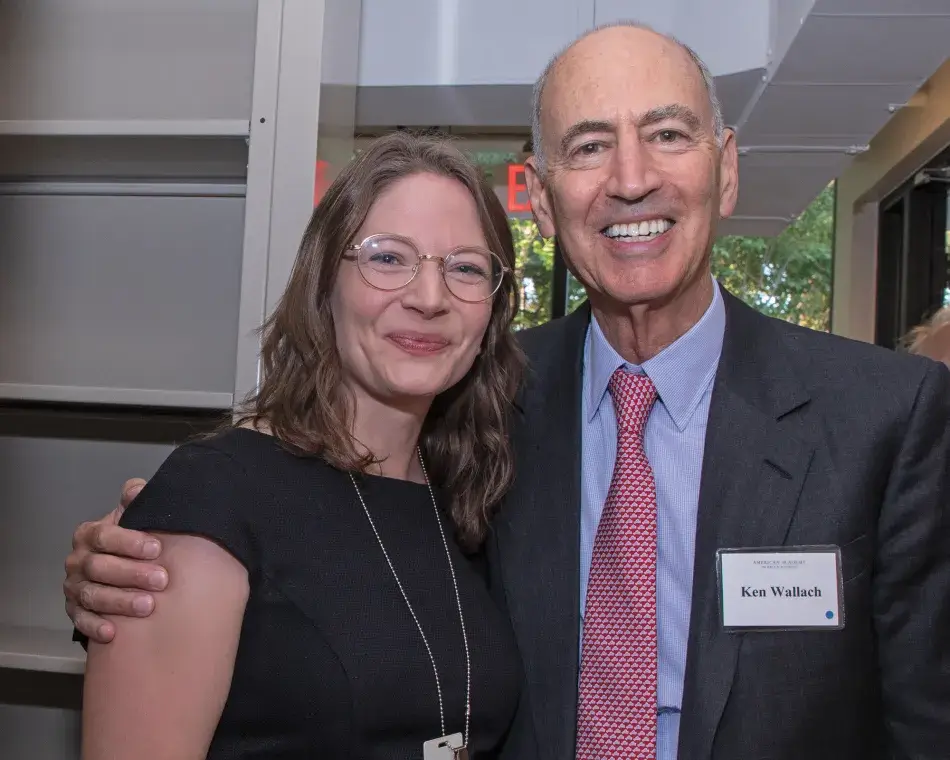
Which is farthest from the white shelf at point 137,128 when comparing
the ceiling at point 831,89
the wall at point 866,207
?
the wall at point 866,207

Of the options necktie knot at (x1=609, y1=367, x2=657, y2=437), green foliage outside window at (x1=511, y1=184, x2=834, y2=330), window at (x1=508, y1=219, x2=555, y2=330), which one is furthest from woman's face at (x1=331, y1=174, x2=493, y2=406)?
window at (x1=508, y1=219, x2=555, y2=330)

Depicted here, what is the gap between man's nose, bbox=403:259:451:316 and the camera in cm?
146

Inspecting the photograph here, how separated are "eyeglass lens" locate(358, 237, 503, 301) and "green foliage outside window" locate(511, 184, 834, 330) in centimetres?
442

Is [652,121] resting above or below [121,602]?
above

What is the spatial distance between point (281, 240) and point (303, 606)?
917mm

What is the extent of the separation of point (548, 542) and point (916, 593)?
0.57 meters

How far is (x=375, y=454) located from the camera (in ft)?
5.19

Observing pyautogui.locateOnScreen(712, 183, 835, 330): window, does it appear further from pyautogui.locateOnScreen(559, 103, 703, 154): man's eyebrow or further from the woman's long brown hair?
the woman's long brown hair

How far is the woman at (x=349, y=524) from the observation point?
1274 mm

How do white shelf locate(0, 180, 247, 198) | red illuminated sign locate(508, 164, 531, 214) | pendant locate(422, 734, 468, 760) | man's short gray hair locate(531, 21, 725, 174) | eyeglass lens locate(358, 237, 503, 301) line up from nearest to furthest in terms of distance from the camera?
1. pendant locate(422, 734, 468, 760)
2. eyeglass lens locate(358, 237, 503, 301)
3. man's short gray hair locate(531, 21, 725, 174)
4. white shelf locate(0, 180, 247, 198)
5. red illuminated sign locate(508, 164, 531, 214)

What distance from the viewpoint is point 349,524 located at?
146 centimetres

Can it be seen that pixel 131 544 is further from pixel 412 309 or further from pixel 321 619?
pixel 412 309

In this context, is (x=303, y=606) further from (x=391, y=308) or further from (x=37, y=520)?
(x=37, y=520)

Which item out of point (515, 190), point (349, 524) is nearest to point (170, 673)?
point (349, 524)
